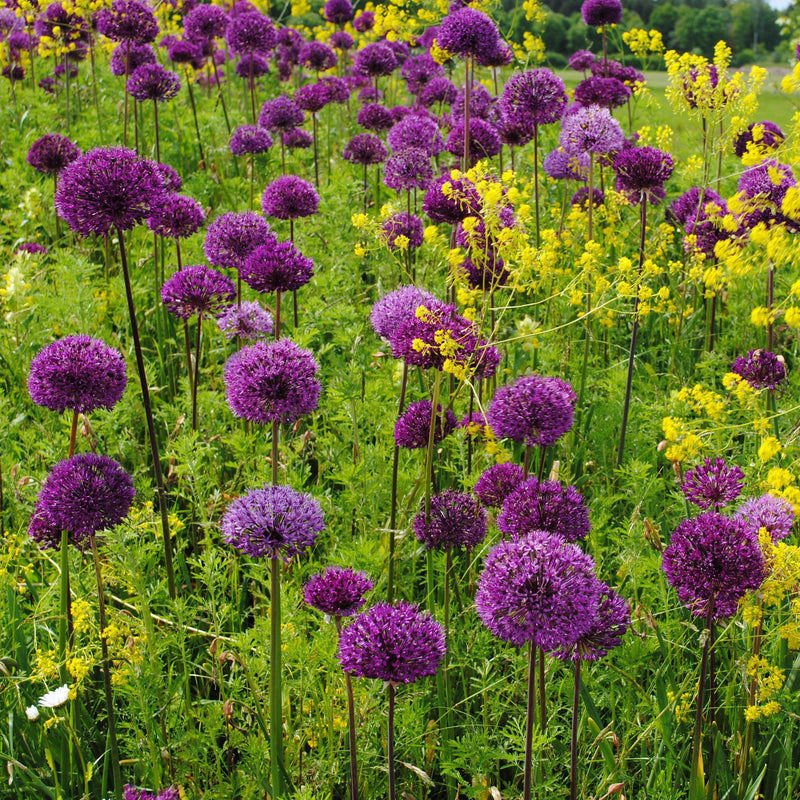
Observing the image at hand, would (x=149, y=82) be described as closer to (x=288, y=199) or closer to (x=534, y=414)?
(x=288, y=199)

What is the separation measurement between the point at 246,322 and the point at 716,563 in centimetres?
273

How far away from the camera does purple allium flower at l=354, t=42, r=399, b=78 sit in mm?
7434

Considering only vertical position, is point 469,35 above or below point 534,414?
above

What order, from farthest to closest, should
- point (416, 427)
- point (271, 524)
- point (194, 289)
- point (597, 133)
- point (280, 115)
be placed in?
point (280, 115)
point (597, 133)
point (194, 289)
point (416, 427)
point (271, 524)

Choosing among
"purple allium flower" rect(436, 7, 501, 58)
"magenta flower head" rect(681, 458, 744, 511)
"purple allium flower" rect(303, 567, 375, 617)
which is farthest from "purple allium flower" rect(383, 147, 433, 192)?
"purple allium flower" rect(303, 567, 375, 617)

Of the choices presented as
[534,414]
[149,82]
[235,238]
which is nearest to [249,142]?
[149,82]

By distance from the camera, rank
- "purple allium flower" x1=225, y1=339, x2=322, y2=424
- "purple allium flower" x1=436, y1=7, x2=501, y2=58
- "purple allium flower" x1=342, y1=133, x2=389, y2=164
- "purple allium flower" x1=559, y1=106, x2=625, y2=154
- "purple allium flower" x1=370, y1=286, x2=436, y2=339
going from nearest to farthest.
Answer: "purple allium flower" x1=225, y1=339, x2=322, y2=424 → "purple allium flower" x1=370, y1=286, x2=436, y2=339 → "purple allium flower" x1=436, y1=7, x2=501, y2=58 → "purple allium flower" x1=559, y1=106, x2=625, y2=154 → "purple allium flower" x1=342, y1=133, x2=389, y2=164

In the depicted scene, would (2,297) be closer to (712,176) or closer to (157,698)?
(157,698)

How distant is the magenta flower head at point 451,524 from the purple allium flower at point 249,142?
4.24 meters

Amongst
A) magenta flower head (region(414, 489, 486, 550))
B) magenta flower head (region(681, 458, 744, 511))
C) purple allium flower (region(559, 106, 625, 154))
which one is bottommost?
magenta flower head (region(414, 489, 486, 550))

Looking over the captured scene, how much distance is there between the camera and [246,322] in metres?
4.09

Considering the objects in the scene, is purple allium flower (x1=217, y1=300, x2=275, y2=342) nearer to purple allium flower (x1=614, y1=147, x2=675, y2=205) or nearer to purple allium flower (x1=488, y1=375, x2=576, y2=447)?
purple allium flower (x1=488, y1=375, x2=576, y2=447)

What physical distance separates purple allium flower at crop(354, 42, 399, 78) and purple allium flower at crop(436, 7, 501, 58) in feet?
12.2

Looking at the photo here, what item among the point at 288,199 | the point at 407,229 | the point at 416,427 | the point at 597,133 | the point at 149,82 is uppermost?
the point at 149,82
